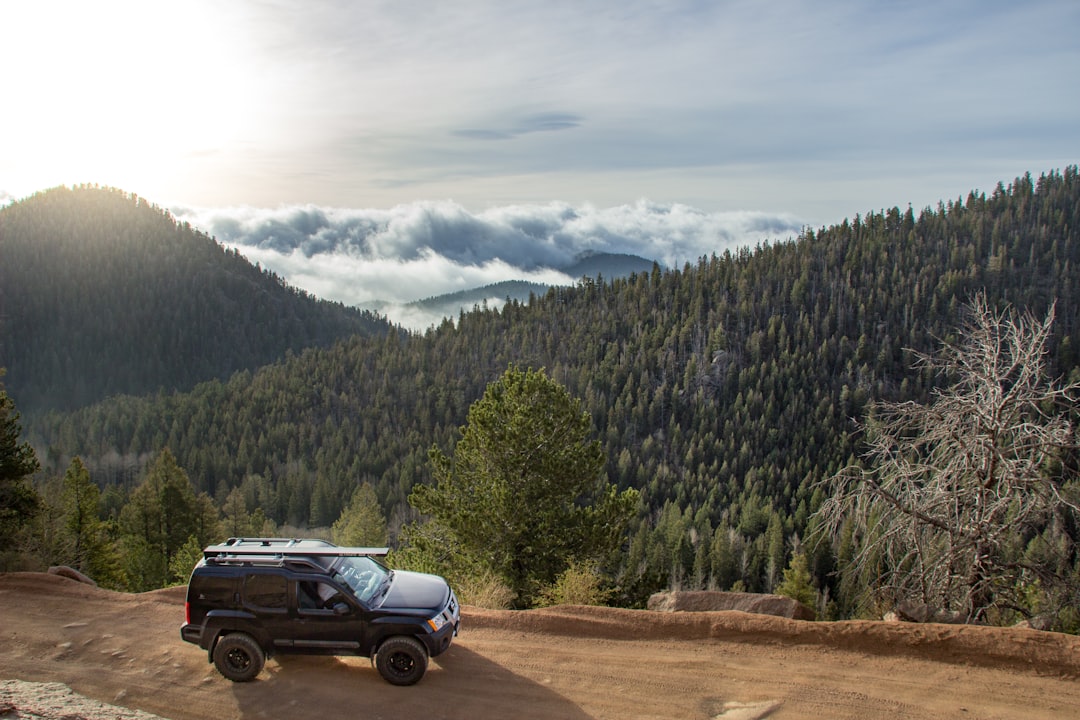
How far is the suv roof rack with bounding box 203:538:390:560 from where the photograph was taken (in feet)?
49.6

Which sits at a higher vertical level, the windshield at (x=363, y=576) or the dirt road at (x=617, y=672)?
the windshield at (x=363, y=576)

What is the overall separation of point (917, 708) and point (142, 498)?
65.3 m

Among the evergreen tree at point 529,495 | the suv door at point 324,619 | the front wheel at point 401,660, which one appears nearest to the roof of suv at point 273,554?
the suv door at point 324,619

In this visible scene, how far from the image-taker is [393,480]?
140 metres

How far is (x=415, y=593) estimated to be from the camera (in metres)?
15.4

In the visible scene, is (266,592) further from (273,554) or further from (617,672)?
(617,672)

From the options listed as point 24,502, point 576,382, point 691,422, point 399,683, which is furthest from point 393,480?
point 399,683

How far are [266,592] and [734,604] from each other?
12.1 m

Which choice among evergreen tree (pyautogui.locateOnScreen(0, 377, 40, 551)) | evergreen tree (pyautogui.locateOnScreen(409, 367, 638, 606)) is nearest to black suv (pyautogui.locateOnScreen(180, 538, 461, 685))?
evergreen tree (pyautogui.locateOnScreen(409, 367, 638, 606))

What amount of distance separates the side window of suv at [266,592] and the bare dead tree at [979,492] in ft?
40.9

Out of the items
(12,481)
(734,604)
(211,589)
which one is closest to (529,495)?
(734,604)

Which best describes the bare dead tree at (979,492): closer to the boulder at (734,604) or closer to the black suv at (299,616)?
the boulder at (734,604)

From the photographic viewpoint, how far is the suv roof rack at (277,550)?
49.6 feet

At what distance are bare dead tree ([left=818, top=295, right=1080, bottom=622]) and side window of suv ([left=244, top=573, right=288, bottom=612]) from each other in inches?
491
